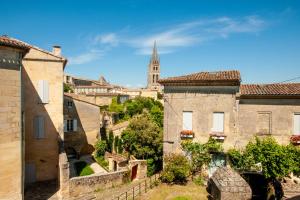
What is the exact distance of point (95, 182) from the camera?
17672mm

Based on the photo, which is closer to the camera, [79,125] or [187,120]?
[187,120]

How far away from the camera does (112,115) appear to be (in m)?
35.8

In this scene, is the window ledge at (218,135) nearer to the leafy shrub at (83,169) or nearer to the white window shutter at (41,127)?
the leafy shrub at (83,169)

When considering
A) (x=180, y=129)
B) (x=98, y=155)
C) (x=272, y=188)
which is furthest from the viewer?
(x=98, y=155)

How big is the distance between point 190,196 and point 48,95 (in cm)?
1269

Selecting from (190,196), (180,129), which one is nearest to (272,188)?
(190,196)

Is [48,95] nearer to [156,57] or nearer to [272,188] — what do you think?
[272,188]

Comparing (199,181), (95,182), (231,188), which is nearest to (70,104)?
(95,182)

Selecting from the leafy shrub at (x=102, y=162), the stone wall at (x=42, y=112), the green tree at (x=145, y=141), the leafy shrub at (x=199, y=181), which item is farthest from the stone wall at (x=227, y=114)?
the leafy shrub at (x=102, y=162)

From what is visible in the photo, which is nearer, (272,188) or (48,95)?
(272,188)

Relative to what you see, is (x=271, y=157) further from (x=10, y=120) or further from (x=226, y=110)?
(x=10, y=120)

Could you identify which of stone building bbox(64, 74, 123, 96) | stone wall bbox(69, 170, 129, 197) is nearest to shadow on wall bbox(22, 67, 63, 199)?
stone wall bbox(69, 170, 129, 197)

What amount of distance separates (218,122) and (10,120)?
12694 mm

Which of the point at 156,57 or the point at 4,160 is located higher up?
the point at 156,57
